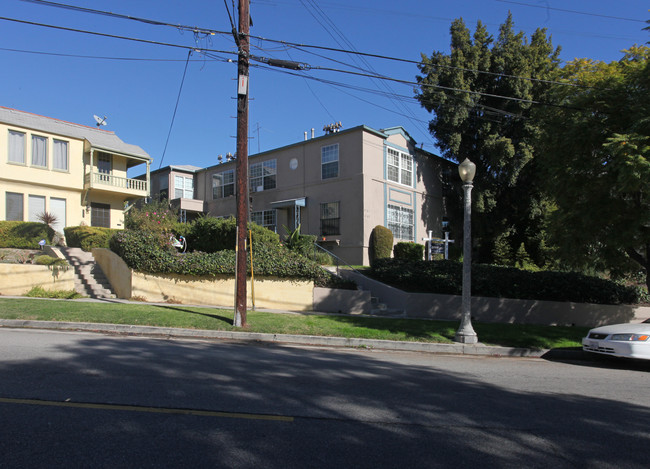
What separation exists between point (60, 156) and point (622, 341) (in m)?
26.2

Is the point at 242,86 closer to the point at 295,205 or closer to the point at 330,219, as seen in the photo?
the point at 330,219

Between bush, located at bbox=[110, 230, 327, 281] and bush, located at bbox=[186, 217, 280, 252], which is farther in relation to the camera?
bush, located at bbox=[186, 217, 280, 252]

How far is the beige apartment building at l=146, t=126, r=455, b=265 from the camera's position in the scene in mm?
21766

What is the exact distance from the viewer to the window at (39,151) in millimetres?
22672

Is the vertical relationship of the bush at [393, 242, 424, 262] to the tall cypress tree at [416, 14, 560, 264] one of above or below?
below

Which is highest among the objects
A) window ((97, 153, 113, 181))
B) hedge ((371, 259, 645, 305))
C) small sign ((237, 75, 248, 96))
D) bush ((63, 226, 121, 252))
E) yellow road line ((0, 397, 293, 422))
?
window ((97, 153, 113, 181))

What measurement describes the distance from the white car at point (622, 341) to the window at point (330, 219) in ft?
46.8

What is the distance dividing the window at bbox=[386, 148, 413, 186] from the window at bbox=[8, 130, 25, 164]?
745 inches

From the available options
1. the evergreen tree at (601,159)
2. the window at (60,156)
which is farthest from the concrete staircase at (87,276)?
the evergreen tree at (601,159)

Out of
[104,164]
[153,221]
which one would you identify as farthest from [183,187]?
[153,221]

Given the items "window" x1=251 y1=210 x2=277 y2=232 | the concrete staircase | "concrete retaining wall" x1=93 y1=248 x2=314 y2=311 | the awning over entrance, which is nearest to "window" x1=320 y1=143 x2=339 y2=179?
the awning over entrance

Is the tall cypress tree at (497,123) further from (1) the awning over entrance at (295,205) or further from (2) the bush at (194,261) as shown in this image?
(2) the bush at (194,261)

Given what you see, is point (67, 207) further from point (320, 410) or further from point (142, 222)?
point (320, 410)

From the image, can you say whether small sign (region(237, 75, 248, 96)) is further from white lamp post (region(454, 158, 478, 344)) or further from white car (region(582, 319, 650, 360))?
white car (region(582, 319, 650, 360))
